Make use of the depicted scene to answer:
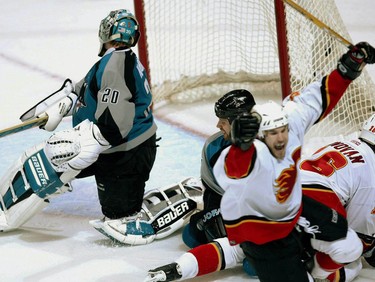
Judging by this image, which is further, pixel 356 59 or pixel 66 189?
pixel 66 189

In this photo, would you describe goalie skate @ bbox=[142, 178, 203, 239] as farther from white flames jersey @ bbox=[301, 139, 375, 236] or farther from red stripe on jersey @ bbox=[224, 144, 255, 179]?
red stripe on jersey @ bbox=[224, 144, 255, 179]

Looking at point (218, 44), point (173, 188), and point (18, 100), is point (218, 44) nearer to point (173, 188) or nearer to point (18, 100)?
point (18, 100)

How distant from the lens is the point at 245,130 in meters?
2.47

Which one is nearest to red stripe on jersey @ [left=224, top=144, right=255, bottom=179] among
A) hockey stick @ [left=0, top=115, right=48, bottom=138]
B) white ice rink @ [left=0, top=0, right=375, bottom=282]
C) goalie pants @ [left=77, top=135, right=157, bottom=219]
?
white ice rink @ [left=0, top=0, right=375, bottom=282]

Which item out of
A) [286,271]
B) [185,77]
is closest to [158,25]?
[185,77]

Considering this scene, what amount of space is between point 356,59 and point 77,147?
42.5 inches

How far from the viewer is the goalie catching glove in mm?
3279

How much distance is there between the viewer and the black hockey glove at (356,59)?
280cm

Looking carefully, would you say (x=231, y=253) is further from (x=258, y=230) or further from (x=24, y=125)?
(x=24, y=125)

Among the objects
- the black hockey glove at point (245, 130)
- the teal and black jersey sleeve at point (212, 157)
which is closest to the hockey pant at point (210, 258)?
the teal and black jersey sleeve at point (212, 157)

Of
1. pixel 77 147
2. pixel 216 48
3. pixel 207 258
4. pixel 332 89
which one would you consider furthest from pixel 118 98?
pixel 216 48

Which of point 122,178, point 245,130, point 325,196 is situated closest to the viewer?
point 245,130

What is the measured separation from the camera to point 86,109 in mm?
3461

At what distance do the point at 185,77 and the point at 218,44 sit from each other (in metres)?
0.28
